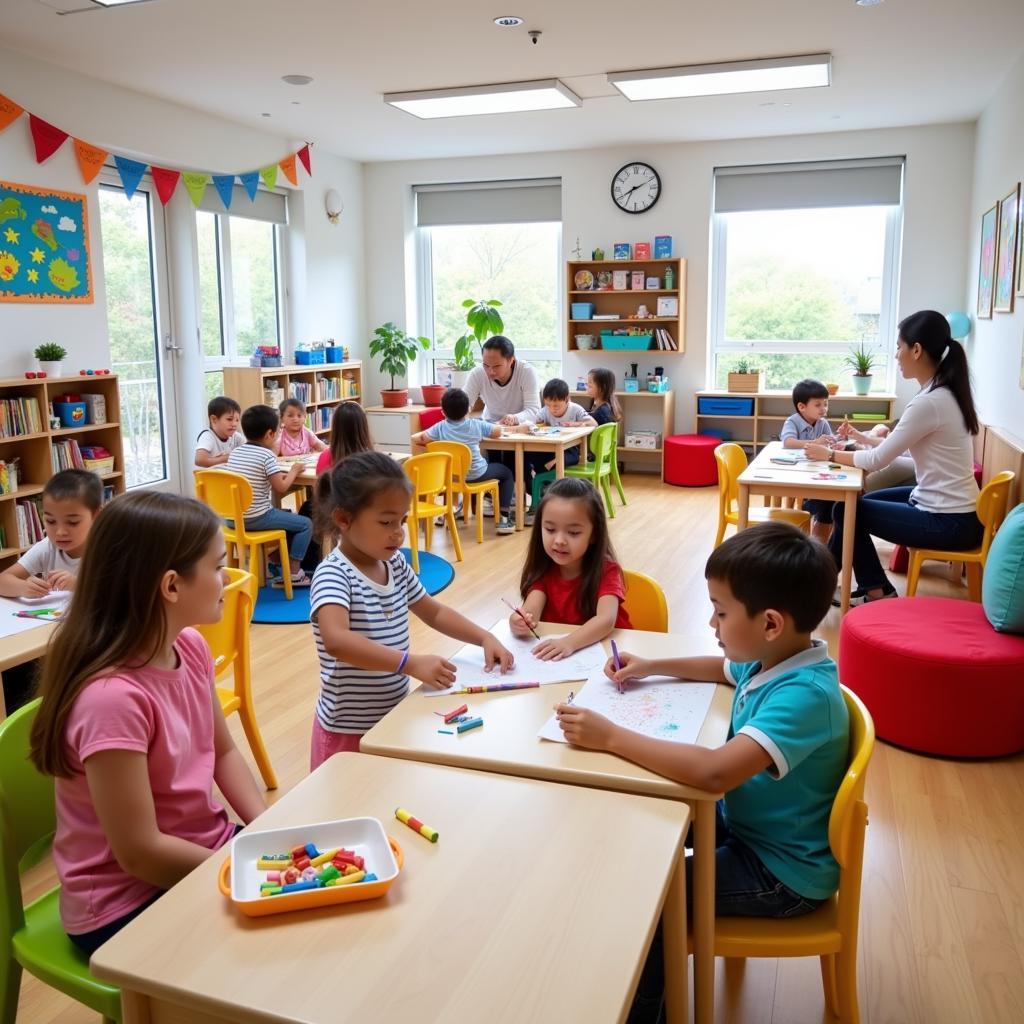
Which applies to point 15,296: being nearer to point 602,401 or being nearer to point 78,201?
point 78,201

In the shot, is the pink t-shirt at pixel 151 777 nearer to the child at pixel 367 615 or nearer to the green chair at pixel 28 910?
the green chair at pixel 28 910

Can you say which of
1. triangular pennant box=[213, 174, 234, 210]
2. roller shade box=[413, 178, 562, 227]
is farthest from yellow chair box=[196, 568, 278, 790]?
roller shade box=[413, 178, 562, 227]

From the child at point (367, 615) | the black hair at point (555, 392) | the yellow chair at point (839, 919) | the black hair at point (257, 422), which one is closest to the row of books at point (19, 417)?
the black hair at point (257, 422)

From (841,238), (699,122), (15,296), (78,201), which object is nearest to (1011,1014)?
(15,296)

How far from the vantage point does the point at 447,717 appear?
1.69 m

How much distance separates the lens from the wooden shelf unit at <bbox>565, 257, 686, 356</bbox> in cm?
840

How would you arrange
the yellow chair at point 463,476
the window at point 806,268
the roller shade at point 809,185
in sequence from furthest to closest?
the window at point 806,268 → the roller shade at point 809,185 → the yellow chair at point 463,476

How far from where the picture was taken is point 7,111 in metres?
5.19

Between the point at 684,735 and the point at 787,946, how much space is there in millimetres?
379

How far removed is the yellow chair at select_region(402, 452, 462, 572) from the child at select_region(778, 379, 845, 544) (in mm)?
1979

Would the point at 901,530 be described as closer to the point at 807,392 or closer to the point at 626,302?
the point at 807,392

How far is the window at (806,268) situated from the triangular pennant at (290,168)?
12.0 ft

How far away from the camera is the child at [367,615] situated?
1.92m

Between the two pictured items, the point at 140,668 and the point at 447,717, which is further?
the point at 447,717
